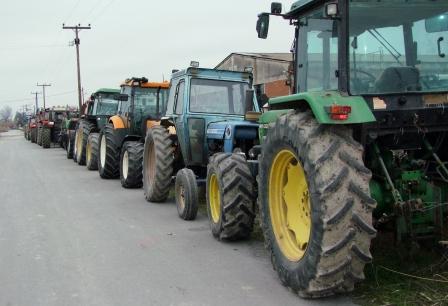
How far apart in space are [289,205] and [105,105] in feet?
43.8

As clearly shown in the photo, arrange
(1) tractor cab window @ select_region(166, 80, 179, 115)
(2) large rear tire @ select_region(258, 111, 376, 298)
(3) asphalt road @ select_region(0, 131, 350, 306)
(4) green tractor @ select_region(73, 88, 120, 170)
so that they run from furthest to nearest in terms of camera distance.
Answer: (4) green tractor @ select_region(73, 88, 120, 170)
(1) tractor cab window @ select_region(166, 80, 179, 115)
(3) asphalt road @ select_region(0, 131, 350, 306)
(2) large rear tire @ select_region(258, 111, 376, 298)

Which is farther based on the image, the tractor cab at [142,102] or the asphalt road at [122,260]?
the tractor cab at [142,102]

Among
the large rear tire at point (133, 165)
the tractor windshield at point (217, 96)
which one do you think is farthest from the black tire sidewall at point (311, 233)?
the large rear tire at point (133, 165)

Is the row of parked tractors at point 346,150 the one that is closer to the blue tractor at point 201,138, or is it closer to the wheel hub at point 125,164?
the blue tractor at point 201,138

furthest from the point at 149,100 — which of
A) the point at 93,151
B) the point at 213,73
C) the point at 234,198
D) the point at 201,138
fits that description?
the point at 234,198

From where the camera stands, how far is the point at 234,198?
241 inches

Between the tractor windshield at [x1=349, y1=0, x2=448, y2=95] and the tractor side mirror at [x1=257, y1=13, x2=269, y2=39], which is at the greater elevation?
the tractor side mirror at [x1=257, y1=13, x2=269, y2=39]

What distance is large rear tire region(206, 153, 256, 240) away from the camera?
20.1 ft

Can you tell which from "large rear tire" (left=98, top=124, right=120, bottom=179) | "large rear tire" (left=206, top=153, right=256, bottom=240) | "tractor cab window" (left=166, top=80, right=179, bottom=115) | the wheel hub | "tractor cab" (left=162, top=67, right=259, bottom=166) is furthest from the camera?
"large rear tire" (left=98, top=124, right=120, bottom=179)

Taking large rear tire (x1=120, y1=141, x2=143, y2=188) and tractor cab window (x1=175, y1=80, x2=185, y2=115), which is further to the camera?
large rear tire (x1=120, y1=141, x2=143, y2=188)

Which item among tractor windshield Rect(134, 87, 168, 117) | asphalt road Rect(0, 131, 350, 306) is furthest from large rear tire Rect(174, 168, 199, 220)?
tractor windshield Rect(134, 87, 168, 117)

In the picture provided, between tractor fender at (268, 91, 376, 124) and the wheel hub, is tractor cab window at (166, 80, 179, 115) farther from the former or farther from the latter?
tractor fender at (268, 91, 376, 124)

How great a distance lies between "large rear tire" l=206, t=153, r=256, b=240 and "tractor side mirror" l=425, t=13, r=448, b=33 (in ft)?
8.60

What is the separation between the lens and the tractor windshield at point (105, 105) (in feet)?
56.3
